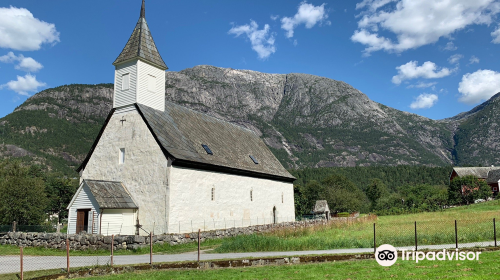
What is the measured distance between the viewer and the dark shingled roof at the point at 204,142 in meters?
25.2

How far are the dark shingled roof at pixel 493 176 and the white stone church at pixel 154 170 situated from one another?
81513mm

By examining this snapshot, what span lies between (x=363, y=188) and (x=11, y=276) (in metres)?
140

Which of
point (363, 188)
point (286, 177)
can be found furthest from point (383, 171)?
point (286, 177)

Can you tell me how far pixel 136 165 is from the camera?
989 inches

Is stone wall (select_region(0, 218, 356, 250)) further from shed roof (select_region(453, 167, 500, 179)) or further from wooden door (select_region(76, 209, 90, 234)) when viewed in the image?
shed roof (select_region(453, 167, 500, 179))

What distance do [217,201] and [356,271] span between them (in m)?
17.2

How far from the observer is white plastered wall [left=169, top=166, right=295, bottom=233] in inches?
941

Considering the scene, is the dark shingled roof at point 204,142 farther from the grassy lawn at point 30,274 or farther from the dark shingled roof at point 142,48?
the grassy lawn at point 30,274

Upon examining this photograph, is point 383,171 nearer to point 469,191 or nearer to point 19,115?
point 469,191

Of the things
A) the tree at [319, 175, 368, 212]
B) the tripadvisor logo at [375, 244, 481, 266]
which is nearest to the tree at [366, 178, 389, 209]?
the tree at [319, 175, 368, 212]

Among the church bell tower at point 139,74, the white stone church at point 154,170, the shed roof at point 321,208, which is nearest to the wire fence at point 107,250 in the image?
the white stone church at point 154,170

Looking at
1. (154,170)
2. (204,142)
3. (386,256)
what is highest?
(204,142)

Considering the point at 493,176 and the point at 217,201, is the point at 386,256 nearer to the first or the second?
the point at 217,201

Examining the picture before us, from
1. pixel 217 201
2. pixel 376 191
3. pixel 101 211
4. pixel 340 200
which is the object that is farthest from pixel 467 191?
pixel 101 211
